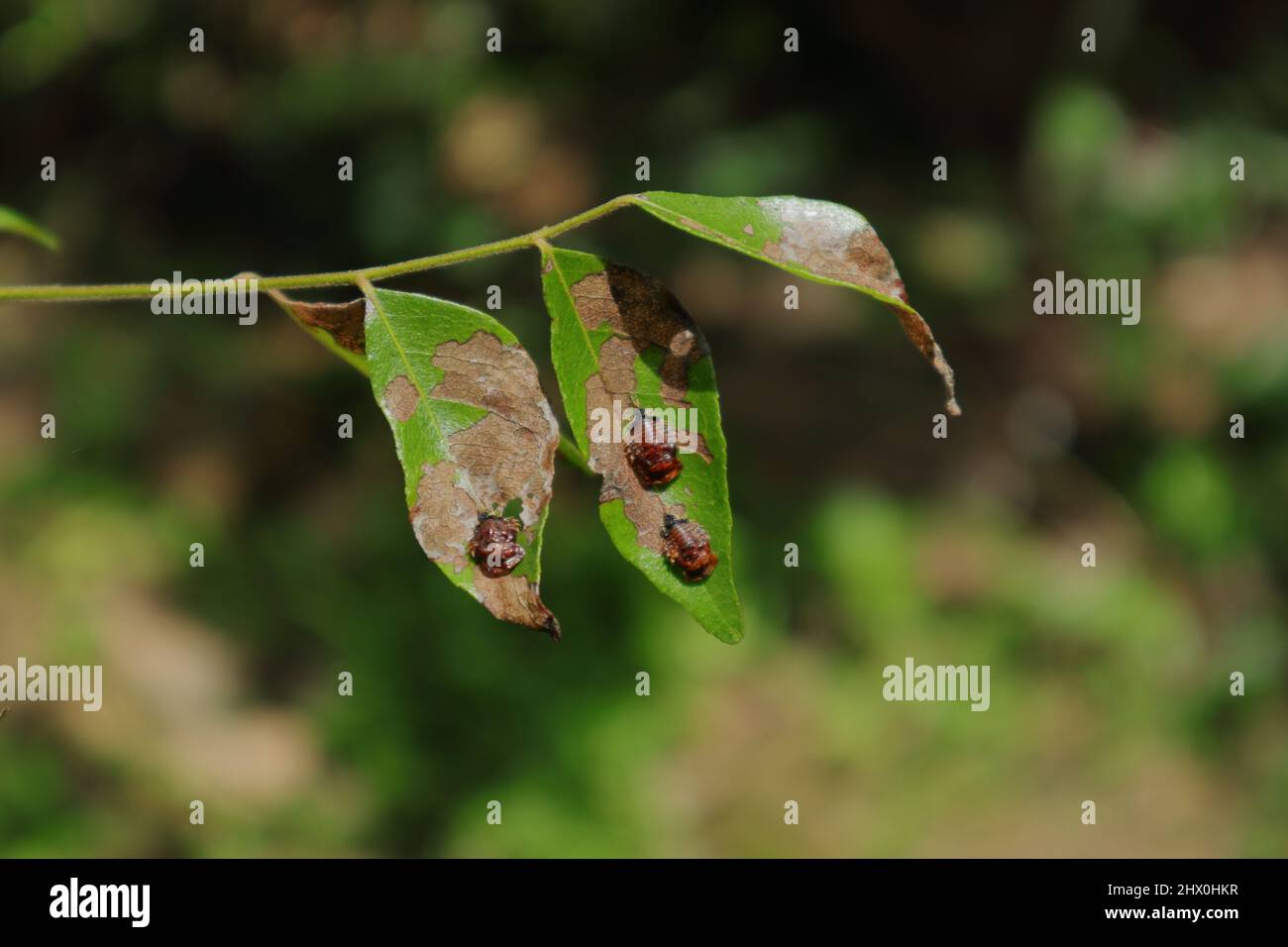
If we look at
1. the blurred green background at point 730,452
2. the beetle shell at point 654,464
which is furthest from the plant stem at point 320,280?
the blurred green background at point 730,452

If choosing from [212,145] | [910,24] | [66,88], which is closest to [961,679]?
[910,24]

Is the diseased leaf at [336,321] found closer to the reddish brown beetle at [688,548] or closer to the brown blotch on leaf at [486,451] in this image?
the brown blotch on leaf at [486,451]

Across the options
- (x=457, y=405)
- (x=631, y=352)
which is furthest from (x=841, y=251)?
(x=457, y=405)

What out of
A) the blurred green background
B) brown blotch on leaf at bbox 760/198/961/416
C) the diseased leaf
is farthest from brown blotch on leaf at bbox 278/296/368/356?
the blurred green background

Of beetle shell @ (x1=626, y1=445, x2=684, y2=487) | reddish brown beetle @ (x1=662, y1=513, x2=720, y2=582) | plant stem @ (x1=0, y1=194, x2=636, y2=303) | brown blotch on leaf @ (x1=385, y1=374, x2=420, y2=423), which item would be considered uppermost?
plant stem @ (x1=0, y1=194, x2=636, y2=303)

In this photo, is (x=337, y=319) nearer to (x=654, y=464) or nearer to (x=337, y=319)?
(x=337, y=319)

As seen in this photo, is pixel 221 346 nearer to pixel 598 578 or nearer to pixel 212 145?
pixel 212 145

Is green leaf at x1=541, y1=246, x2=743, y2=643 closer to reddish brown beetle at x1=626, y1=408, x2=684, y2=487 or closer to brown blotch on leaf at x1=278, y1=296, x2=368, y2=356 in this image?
reddish brown beetle at x1=626, y1=408, x2=684, y2=487
